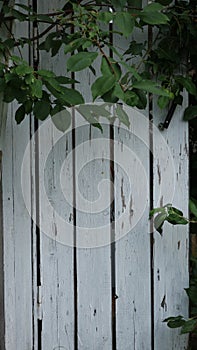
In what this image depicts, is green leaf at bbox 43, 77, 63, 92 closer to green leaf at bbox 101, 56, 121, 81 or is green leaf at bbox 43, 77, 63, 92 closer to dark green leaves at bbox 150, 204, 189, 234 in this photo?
green leaf at bbox 101, 56, 121, 81

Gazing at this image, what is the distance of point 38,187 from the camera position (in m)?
1.73

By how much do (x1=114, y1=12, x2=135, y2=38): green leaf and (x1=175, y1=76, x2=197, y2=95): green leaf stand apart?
1.42ft

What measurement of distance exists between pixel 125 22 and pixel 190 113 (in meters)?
0.55

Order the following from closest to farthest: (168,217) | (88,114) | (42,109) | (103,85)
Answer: (103,85) → (42,109) → (88,114) → (168,217)

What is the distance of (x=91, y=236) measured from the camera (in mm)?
1771

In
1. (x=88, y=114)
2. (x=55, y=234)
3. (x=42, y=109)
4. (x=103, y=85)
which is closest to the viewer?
(x=103, y=85)

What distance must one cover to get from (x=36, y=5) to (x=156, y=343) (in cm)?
111

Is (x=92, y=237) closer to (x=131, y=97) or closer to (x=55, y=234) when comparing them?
(x=55, y=234)

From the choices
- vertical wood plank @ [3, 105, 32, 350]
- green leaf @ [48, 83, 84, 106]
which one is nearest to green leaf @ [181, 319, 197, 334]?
vertical wood plank @ [3, 105, 32, 350]

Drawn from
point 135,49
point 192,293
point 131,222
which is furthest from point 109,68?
point 192,293

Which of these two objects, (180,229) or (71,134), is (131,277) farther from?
(71,134)

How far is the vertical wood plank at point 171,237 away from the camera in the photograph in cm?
178

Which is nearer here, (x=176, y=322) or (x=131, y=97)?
(x=131, y=97)

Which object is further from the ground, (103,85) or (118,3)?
(118,3)
